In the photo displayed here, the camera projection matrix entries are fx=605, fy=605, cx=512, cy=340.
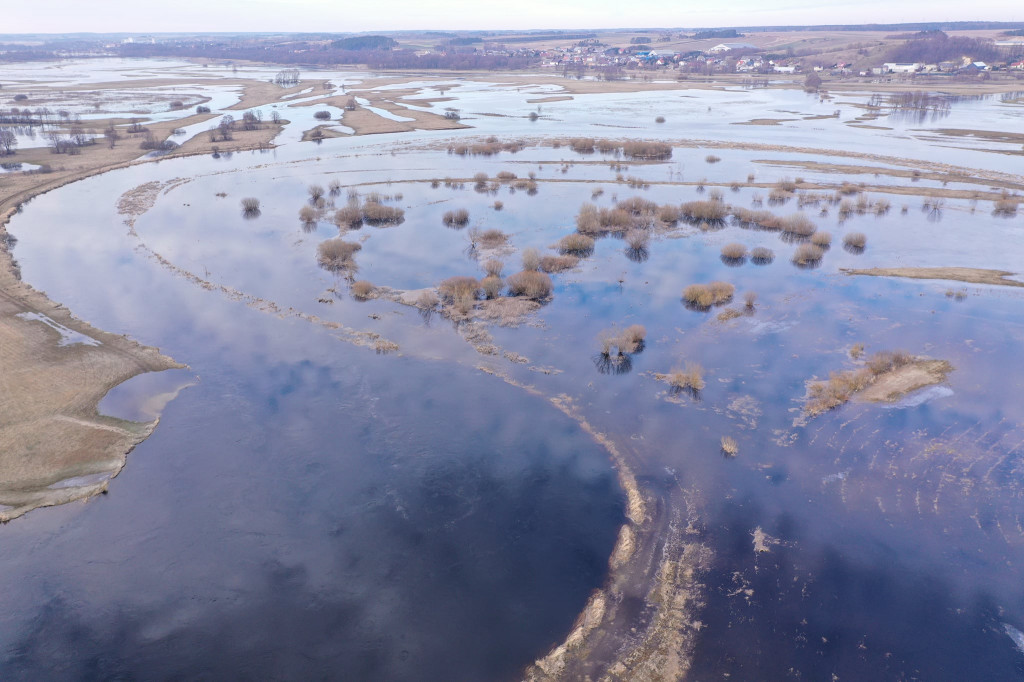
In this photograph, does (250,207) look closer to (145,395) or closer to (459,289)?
(459,289)

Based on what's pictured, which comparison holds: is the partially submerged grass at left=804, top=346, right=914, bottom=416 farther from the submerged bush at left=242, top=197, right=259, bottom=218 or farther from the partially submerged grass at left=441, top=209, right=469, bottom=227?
the submerged bush at left=242, top=197, right=259, bottom=218

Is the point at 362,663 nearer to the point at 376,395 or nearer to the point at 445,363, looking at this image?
the point at 376,395

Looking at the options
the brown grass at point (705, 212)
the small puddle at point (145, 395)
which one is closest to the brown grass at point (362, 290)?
the small puddle at point (145, 395)

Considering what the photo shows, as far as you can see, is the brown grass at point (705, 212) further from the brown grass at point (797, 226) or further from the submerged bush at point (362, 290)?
the submerged bush at point (362, 290)

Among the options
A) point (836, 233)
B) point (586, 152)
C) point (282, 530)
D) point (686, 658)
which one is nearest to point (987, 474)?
point (686, 658)

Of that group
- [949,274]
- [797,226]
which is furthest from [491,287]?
[949,274]

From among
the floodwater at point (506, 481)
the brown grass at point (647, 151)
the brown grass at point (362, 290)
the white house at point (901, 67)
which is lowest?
the floodwater at point (506, 481)

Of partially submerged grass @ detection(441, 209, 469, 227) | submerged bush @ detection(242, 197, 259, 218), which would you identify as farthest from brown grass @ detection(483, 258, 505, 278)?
submerged bush @ detection(242, 197, 259, 218)
